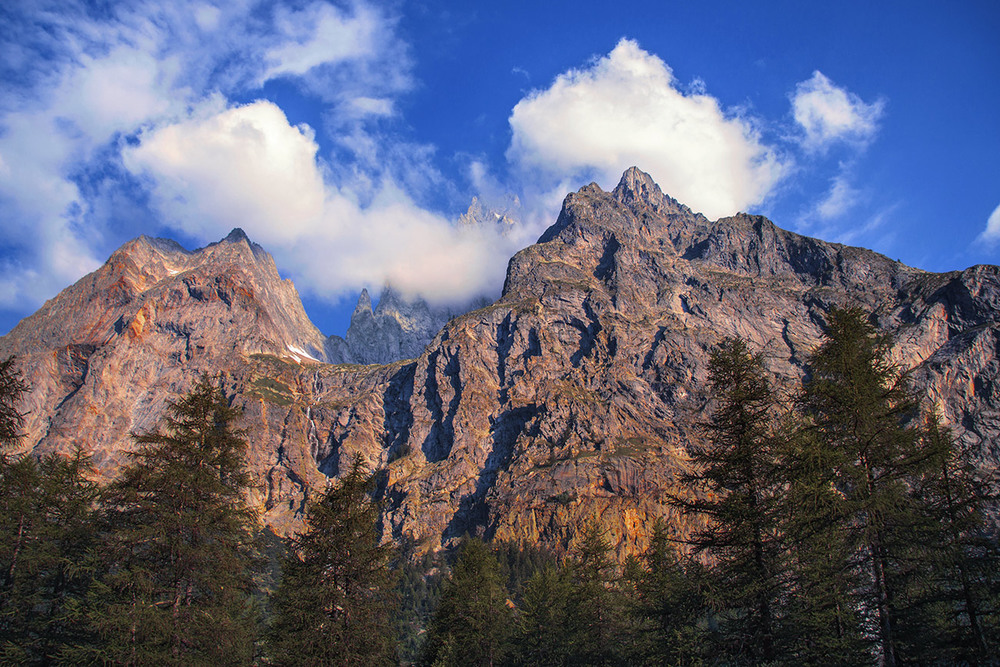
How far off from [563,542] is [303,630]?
163410 mm

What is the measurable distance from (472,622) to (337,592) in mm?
17849

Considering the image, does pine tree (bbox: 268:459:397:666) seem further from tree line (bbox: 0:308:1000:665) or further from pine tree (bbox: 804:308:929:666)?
pine tree (bbox: 804:308:929:666)

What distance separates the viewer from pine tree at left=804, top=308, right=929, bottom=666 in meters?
17.7

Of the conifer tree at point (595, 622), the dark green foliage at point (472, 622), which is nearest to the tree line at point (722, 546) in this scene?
the conifer tree at point (595, 622)

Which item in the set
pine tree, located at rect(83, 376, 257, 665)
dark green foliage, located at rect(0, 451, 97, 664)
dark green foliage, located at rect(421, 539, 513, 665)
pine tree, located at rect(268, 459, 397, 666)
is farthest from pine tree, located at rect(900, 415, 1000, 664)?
dark green foliage, located at rect(0, 451, 97, 664)

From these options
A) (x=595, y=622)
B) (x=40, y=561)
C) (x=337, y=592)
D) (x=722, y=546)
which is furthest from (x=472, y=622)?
(x=40, y=561)

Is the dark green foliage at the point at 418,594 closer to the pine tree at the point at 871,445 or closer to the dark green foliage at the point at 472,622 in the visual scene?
the dark green foliage at the point at 472,622

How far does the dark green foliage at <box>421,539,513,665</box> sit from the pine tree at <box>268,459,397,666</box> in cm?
1370

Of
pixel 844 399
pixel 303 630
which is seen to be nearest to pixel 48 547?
pixel 303 630

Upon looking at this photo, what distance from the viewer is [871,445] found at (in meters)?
18.8

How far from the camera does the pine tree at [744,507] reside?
19391 millimetres

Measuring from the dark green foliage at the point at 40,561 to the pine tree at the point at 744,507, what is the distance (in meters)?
24.3

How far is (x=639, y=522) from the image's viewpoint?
597 feet

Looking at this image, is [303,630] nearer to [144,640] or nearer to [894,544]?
[144,640]
